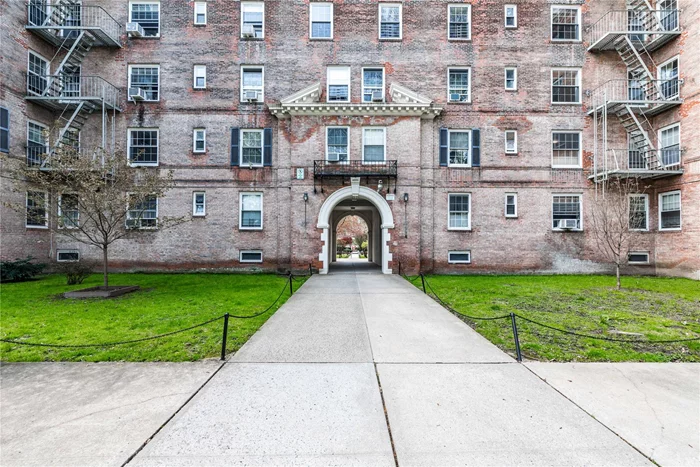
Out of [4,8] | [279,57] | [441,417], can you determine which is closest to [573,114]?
[279,57]

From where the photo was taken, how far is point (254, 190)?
1827cm

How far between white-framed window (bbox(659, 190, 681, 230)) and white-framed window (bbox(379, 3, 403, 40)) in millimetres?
16592

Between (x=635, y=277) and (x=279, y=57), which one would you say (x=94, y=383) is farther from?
(x=635, y=277)

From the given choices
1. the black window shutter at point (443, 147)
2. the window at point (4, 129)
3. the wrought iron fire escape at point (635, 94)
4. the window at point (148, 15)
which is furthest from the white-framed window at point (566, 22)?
the window at point (4, 129)

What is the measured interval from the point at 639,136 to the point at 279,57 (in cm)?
1999

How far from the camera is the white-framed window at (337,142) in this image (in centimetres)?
1756

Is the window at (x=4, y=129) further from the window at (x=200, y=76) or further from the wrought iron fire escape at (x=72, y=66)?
the window at (x=200, y=76)

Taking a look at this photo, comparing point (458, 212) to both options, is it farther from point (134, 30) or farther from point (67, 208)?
point (134, 30)

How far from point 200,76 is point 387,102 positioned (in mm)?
10497

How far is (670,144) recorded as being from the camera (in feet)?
56.2

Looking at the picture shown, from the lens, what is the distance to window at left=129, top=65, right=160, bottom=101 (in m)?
18.3

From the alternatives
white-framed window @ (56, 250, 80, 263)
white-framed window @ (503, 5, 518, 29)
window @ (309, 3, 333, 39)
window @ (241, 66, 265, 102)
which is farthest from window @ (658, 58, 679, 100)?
white-framed window @ (56, 250, 80, 263)

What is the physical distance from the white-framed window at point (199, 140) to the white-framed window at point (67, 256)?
8474mm

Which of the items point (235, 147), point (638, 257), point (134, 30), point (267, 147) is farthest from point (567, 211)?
point (134, 30)
